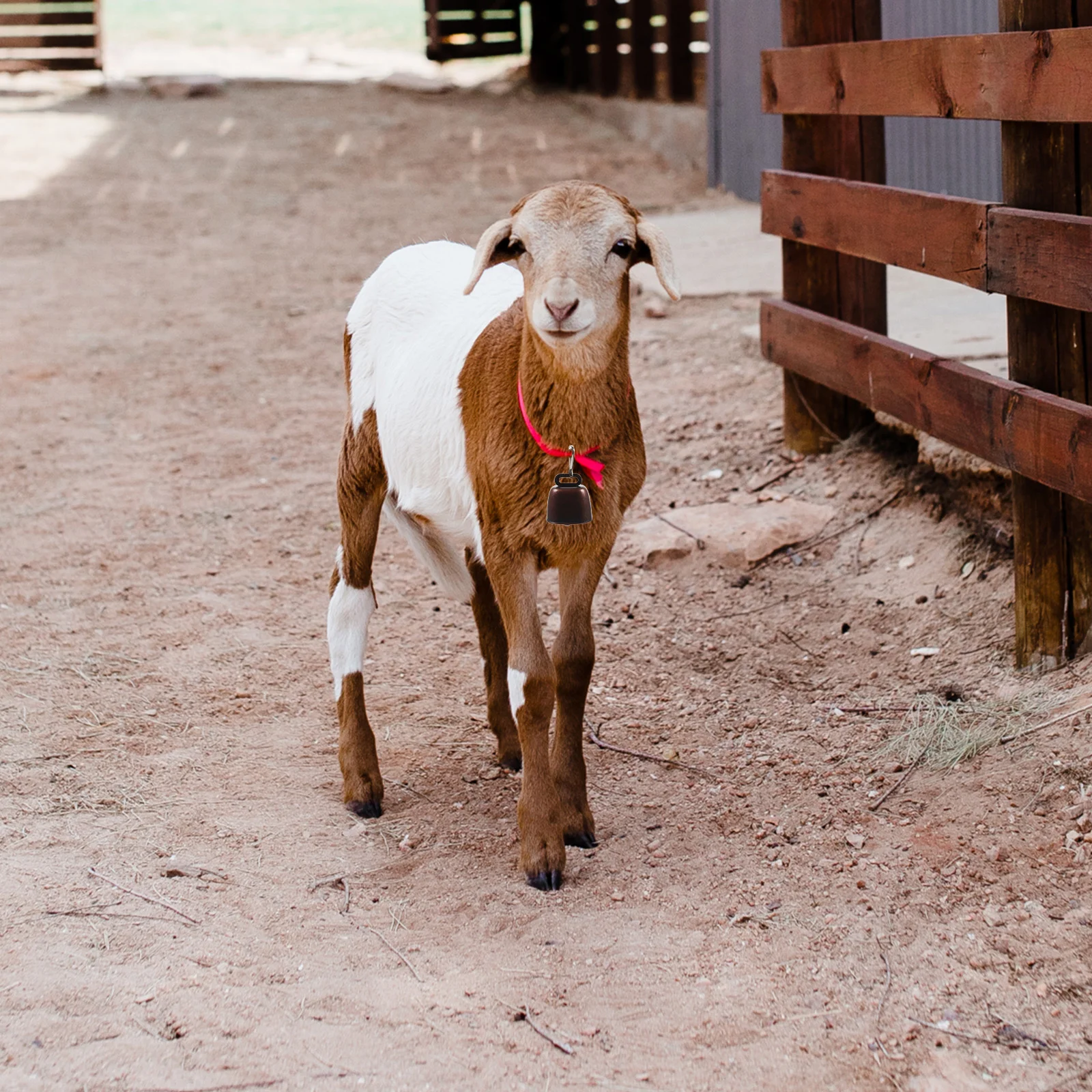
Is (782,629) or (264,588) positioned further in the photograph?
(264,588)

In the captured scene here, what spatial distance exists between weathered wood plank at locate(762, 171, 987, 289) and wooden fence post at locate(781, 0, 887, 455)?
16 cm

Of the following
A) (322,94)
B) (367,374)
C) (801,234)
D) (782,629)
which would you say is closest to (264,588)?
(367,374)

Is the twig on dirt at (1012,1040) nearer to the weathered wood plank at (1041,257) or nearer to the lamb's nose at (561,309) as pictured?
the lamb's nose at (561,309)

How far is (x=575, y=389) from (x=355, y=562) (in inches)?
42.7

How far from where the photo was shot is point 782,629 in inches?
193

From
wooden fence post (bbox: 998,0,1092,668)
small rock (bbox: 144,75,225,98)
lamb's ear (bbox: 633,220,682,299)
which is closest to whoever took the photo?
lamb's ear (bbox: 633,220,682,299)

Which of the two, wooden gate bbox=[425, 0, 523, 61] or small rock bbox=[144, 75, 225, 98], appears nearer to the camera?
small rock bbox=[144, 75, 225, 98]

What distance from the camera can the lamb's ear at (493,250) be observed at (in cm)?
337

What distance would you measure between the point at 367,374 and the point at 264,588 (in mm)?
1544

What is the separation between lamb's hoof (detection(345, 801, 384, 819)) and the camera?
384cm

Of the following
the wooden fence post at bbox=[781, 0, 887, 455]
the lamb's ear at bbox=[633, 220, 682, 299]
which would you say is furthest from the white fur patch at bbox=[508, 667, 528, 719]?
the wooden fence post at bbox=[781, 0, 887, 455]

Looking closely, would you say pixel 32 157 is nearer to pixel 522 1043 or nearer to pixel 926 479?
pixel 926 479

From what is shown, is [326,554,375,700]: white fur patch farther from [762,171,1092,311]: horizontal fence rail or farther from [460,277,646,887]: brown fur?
[762,171,1092,311]: horizontal fence rail

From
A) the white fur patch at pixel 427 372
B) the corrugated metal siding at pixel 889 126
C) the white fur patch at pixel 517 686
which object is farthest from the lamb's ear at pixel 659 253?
the corrugated metal siding at pixel 889 126
